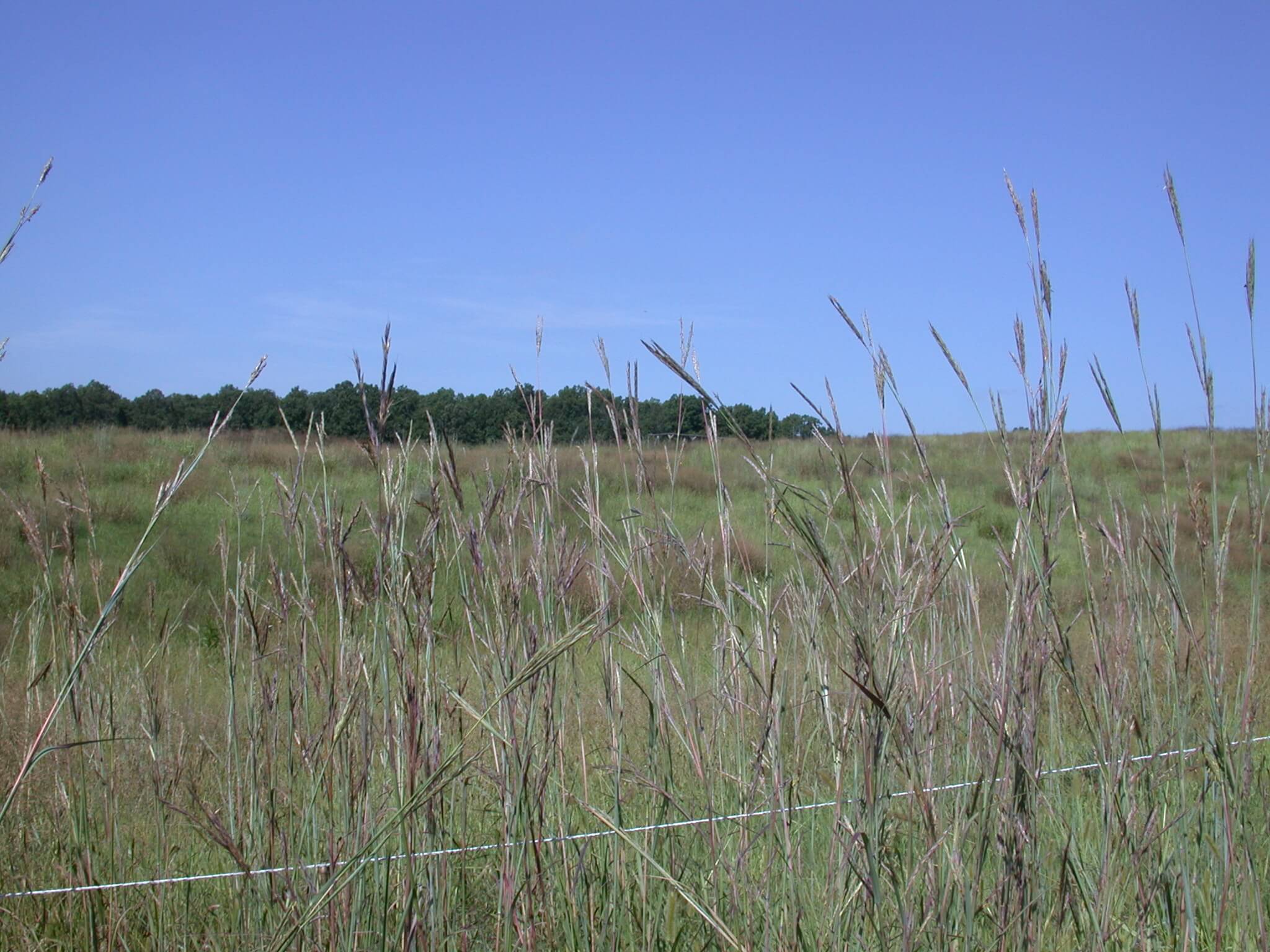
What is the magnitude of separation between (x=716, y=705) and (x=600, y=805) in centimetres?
148

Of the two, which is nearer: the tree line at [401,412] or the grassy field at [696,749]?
the grassy field at [696,749]

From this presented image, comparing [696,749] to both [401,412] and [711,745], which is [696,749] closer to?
[711,745]

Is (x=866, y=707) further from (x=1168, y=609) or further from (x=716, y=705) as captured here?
(x=1168, y=609)

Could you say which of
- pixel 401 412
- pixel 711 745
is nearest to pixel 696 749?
pixel 711 745

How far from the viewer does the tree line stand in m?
1.69

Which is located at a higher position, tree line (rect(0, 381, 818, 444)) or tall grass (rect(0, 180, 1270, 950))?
tree line (rect(0, 381, 818, 444))

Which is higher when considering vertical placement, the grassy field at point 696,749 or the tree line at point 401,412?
the tree line at point 401,412

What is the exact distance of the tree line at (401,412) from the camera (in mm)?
1688

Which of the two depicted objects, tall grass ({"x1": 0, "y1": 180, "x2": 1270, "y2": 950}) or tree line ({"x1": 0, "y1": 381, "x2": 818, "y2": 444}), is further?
tree line ({"x1": 0, "y1": 381, "x2": 818, "y2": 444})

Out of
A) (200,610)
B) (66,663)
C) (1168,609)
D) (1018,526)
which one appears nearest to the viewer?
(1018,526)

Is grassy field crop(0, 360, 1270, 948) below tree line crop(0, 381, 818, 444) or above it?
below

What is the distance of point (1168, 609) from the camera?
1.86 metres

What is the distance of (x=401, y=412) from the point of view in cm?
274

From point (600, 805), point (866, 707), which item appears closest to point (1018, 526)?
point (866, 707)
